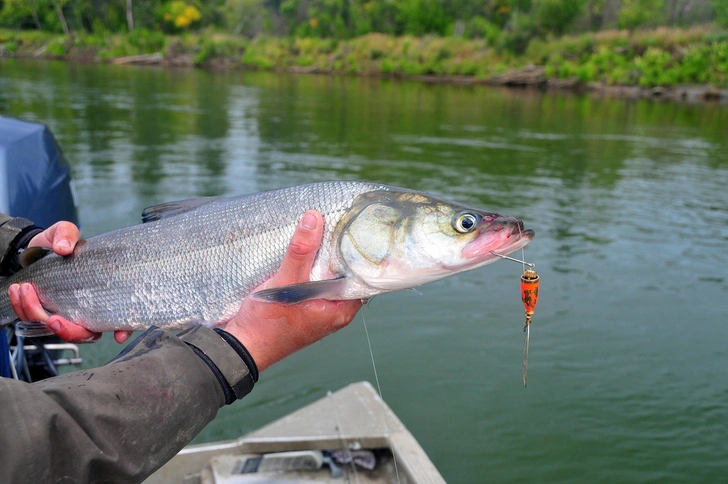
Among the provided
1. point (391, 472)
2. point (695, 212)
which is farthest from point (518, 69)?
point (391, 472)

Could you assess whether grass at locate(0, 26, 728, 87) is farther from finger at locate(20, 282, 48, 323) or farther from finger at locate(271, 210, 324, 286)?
finger at locate(20, 282, 48, 323)

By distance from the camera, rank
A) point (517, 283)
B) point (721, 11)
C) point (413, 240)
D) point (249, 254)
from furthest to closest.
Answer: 1. point (721, 11)
2. point (517, 283)
3. point (249, 254)
4. point (413, 240)

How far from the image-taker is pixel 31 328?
312 centimetres

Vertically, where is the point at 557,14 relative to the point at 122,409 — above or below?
above

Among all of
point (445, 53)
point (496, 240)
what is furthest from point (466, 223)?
point (445, 53)

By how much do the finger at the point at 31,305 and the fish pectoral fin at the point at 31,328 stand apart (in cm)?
9

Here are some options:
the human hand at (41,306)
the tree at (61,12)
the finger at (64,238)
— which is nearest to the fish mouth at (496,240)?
the human hand at (41,306)

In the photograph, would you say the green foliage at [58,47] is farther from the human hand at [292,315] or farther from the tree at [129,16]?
the human hand at [292,315]

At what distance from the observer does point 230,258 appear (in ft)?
9.03

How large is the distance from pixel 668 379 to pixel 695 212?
690cm

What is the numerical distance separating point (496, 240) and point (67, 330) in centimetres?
206

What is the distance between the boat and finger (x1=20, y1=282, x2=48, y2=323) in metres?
1.27

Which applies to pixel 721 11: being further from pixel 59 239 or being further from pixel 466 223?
pixel 59 239

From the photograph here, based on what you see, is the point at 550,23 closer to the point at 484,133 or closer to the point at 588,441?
the point at 484,133
